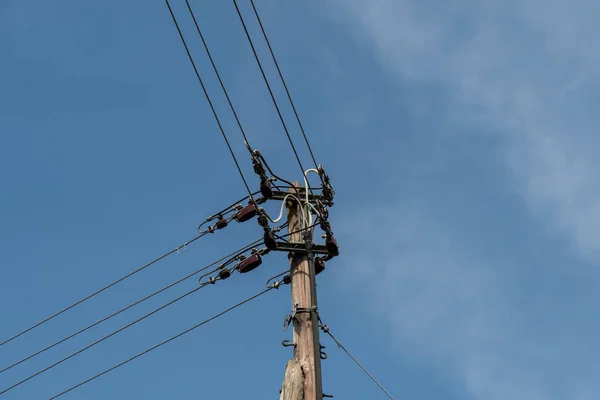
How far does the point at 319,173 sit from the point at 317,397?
10.4ft

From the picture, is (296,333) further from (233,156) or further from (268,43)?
(268,43)

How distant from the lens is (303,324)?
487 inches

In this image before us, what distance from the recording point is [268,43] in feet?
41.2

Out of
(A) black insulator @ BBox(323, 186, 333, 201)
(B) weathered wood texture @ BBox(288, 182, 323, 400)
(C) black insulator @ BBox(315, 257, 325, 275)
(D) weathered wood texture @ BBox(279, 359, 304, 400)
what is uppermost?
(A) black insulator @ BBox(323, 186, 333, 201)

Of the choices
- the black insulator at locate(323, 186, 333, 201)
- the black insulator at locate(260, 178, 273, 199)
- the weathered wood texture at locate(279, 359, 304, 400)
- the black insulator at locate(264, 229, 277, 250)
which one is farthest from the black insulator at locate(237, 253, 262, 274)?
the weathered wood texture at locate(279, 359, 304, 400)

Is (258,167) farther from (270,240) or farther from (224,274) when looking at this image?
(224,274)

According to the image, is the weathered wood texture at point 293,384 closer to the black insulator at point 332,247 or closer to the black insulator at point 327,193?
the black insulator at point 332,247

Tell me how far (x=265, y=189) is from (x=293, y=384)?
261 cm

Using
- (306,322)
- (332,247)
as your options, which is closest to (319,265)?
(332,247)

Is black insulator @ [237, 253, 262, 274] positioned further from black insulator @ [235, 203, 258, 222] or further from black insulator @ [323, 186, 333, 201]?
black insulator @ [323, 186, 333, 201]

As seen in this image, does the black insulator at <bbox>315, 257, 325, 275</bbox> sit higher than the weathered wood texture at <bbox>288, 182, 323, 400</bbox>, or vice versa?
the black insulator at <bbox>315, 257, 325, 275</bbox>

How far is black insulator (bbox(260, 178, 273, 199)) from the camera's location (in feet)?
43.6

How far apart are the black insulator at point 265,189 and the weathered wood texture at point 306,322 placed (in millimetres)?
407

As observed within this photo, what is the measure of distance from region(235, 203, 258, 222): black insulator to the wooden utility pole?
432 mm
